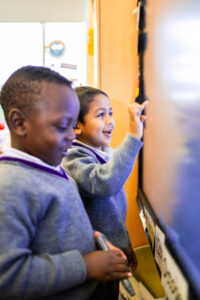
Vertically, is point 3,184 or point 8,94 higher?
point 8,94

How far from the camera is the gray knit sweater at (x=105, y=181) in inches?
22.7

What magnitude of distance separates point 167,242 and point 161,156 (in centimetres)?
27

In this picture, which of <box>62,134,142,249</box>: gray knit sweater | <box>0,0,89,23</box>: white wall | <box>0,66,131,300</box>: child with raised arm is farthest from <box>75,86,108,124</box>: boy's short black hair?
<box>0,0,89,23</box>: white wall

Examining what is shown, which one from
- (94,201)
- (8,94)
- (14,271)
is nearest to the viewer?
(14,271)

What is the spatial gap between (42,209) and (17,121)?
0.18m

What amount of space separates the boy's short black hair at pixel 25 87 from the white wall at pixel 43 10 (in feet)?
6.92

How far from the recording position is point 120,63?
1180mm

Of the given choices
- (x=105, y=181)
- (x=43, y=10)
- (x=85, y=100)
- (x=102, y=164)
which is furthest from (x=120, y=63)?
(x=43, y=10)

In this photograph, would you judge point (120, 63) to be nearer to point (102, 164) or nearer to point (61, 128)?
point (102, 164)

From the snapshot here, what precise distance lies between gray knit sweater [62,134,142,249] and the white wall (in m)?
2.03

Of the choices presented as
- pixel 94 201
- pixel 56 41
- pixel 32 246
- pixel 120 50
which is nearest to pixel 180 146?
pixel 94 201

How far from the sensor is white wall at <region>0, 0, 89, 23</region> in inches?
90.1

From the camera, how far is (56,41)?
236 centimetres

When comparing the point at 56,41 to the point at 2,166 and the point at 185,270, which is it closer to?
the point at 2,166
